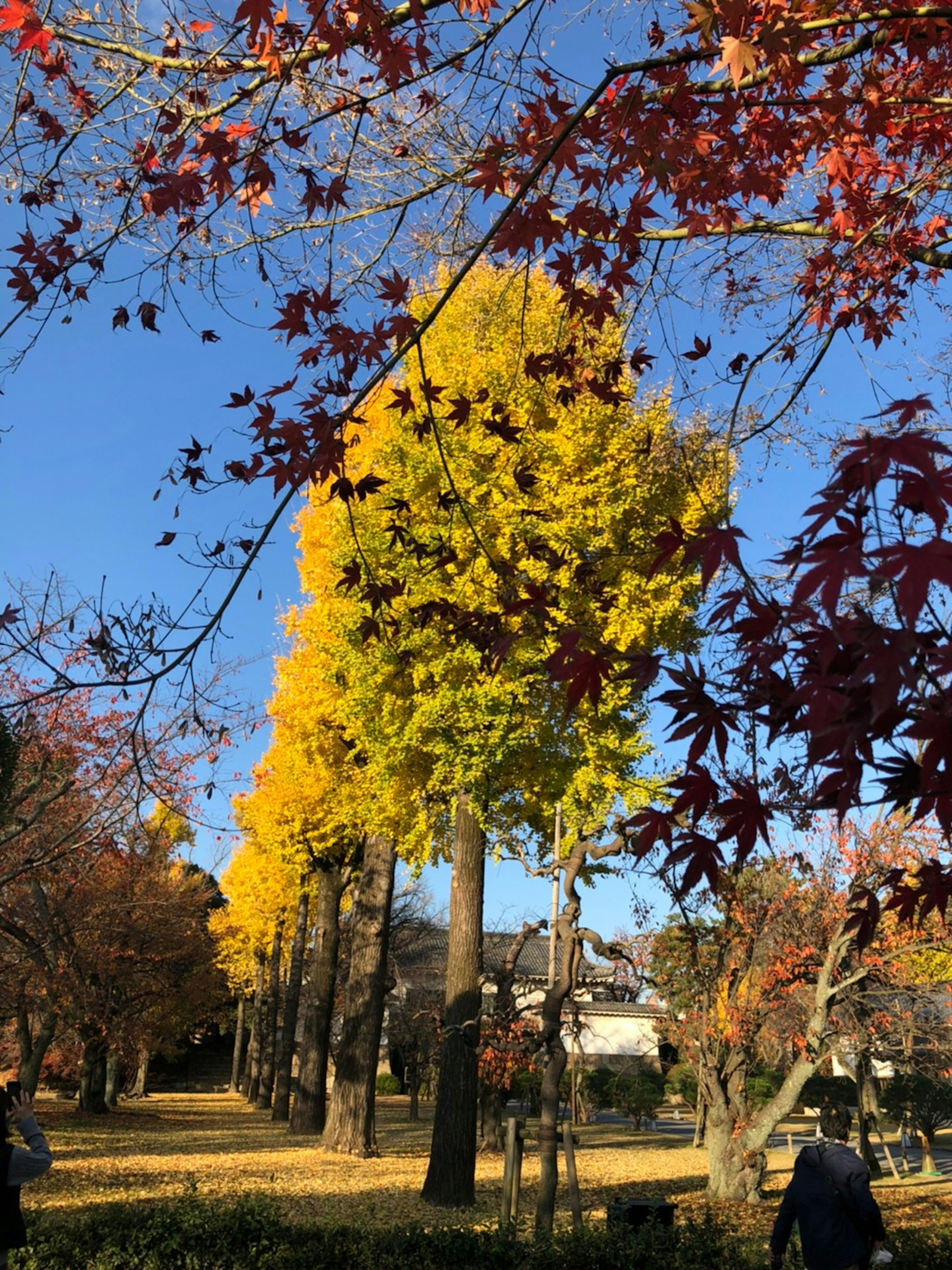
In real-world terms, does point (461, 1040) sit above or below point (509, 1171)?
above

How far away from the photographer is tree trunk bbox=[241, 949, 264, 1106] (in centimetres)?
2981

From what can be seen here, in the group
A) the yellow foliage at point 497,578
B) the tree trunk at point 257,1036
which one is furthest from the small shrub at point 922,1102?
the tree trunk at point 257,1036

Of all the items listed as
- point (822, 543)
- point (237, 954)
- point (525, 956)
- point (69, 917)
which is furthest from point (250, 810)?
point (525, 956)

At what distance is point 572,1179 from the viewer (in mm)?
8852

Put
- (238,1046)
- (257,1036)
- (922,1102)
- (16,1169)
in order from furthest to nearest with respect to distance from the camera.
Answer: (238,1046), (257,1036), (922,1102), (16,1169)

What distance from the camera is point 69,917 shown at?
15969 millimetres

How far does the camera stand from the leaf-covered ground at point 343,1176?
10.2 m

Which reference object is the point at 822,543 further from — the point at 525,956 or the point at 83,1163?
the point at 525,956

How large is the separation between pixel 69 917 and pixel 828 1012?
455 inches

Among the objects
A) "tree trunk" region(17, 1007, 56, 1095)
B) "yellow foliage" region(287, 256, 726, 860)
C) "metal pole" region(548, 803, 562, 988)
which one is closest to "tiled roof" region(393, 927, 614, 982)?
"metal pole" region(548, 803, 562, 988)

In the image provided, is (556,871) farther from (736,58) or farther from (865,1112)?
(865,1112)

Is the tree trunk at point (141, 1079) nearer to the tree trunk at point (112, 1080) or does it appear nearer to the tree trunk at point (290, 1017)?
the tree trunk at point (112, 1080)

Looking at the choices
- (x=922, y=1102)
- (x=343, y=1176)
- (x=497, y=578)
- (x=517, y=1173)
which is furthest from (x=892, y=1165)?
(x=497, y=578)

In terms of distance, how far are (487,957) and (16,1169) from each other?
25.4 meters
